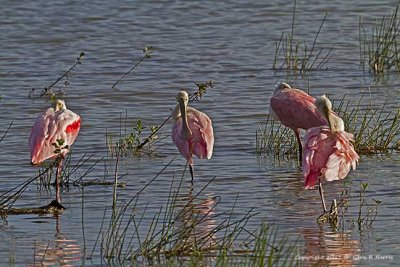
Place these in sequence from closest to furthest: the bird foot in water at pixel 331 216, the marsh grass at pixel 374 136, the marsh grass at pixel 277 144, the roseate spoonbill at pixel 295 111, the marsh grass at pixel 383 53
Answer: the bird foot in water at pixel 331 216, the marsh grass at pixel 374 136, the roseate spoonbill at pixel 295 111, the marsh grass at pixel 277 144, the marsh grass at pixel 383 53

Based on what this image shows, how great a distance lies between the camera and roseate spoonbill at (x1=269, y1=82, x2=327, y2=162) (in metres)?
10.4

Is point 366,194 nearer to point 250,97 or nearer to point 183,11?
point 250,97

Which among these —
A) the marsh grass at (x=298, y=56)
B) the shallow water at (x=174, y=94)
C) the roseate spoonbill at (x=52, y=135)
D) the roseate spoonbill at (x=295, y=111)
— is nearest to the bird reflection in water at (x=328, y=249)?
the shallow water at (x=174, y=94)

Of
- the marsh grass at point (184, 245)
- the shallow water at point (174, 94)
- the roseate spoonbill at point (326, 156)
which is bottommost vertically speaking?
the shallow water at point (174, 94)

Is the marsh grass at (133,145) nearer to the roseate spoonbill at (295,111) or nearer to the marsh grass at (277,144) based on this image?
the marsh grass at (277,144)

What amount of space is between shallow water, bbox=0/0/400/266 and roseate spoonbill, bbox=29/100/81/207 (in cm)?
32

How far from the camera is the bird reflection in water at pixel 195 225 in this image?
6.89m

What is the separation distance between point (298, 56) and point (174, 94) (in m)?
2.67

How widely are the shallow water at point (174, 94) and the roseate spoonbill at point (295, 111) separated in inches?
16.2

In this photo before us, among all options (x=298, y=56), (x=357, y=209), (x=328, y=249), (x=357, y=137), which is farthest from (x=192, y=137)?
(x=298, y=56)

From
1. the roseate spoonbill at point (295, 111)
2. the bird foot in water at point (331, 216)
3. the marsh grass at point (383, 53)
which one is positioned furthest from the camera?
the marsh grass at point (383, 53)

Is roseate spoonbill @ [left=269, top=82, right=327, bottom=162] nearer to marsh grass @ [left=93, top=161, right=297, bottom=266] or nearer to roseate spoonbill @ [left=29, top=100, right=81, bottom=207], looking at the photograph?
roseate spoonbill @ [left=29, top=100, right=81, bottom=207]

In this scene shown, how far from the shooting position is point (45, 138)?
890 cm

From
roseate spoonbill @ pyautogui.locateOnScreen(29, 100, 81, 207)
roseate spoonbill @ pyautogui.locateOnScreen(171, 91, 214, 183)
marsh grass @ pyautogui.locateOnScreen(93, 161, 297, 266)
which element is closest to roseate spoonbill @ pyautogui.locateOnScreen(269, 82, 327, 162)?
roseate spoonbill @ pyautogui.locateOnScreen(171, 91, 214, 183)
